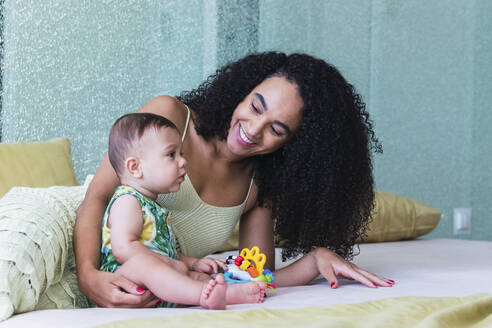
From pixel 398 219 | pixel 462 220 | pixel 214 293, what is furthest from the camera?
pixel 462 220

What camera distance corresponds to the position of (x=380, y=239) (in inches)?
92.9

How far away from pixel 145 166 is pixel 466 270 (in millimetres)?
990

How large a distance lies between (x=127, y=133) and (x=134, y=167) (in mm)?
72

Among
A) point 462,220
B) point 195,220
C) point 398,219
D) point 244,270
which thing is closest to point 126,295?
point 244,270

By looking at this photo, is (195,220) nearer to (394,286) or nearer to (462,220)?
(394,286)

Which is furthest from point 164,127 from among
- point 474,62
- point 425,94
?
point 474,62

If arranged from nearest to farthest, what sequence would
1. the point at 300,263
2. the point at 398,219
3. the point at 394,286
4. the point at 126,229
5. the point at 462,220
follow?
the point at 126,229
the point at 394,286
the point at 300,263
the point at 398,219
the point at 462,220

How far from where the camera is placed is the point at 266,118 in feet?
4.35

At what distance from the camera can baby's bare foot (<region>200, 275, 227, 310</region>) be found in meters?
0.93

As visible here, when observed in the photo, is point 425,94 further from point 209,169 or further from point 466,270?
point 209,169

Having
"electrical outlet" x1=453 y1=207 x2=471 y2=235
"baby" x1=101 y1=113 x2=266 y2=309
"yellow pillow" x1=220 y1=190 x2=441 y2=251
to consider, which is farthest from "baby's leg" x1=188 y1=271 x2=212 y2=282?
"electrical outlet" x1=453 y1=207 x2=471 y2=235

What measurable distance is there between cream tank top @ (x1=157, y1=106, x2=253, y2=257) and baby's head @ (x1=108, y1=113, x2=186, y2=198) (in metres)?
0.23

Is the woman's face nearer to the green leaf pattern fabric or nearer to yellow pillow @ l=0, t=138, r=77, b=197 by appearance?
the green leaf pattern fabric

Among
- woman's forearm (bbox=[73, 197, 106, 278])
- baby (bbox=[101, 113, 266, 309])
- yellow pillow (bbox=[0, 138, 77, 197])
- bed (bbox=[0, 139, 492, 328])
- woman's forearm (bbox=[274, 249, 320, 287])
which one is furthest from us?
yellow pillow (bbox=[0, 138, 77, 197])
